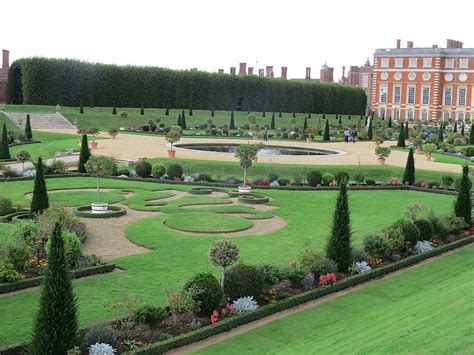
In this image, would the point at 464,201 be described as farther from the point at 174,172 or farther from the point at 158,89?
the point at 158,89

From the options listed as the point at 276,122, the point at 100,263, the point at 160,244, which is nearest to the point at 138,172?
the point at 160,244

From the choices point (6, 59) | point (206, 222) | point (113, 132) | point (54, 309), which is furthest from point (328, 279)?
point (6, 59)

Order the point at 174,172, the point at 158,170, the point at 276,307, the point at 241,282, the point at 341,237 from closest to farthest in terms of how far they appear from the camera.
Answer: the point at 241,282
the point at 276,307
the point at 341,237
the point at 174,172
the point at 158,170

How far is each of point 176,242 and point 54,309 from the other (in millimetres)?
7360

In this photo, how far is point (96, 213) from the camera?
17.8 meters

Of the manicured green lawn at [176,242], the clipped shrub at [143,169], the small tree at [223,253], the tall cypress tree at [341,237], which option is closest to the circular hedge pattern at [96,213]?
the manicured green lawn at [176,242]

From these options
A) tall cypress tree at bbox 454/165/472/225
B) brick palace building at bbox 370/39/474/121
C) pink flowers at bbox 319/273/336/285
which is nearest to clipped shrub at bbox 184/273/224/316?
pink flowers at bbox 319/273/336/285

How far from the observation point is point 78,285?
11.4 m

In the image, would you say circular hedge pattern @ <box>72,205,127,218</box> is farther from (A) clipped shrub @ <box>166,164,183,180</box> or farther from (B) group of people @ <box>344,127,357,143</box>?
(B) group of people @ <box>344,127,357,143</box>

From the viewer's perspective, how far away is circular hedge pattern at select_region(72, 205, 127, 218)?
17.7m

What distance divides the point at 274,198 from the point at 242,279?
11826mm

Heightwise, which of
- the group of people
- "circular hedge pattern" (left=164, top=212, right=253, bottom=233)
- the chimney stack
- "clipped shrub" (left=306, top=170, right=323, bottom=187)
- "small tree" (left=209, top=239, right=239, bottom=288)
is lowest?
"circular hedge pattern" (left=164, top=212, right=253, bottom=233)

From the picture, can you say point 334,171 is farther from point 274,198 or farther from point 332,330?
point 332,330

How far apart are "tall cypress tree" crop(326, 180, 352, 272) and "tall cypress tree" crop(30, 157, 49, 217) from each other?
25.4 feet
